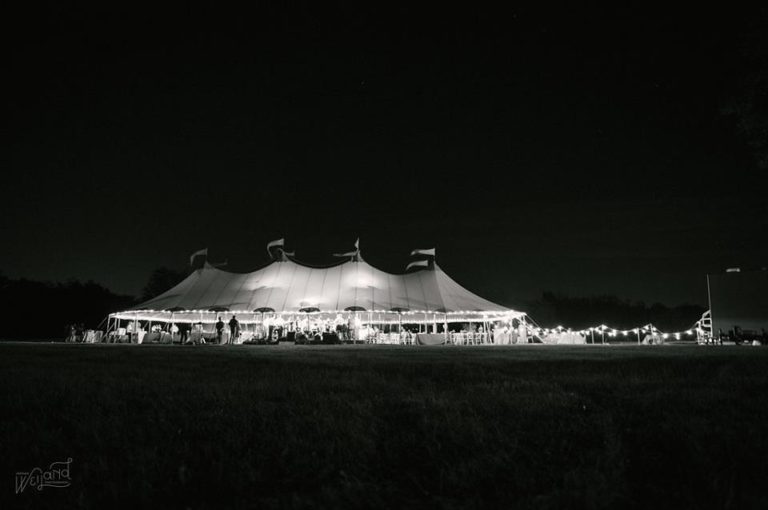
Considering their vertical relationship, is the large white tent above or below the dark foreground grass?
above

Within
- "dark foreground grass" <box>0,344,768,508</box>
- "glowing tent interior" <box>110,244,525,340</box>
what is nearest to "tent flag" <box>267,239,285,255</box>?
"glowing tent interior" <box>110,244,525,340</box>

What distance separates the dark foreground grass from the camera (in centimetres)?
149

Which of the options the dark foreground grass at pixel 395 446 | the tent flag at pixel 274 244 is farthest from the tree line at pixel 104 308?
the dark foreground grass at pixel 395 446

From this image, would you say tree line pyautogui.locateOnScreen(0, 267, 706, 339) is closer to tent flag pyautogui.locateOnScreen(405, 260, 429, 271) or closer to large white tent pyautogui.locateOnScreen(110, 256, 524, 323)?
large white tent pyautogui.locateOnScreen(110, 256, 524, 323)

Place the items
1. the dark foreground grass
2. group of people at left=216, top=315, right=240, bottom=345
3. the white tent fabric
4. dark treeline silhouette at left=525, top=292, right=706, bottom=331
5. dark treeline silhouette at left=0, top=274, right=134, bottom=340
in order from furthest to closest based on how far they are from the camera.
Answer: dark treeline silhouette at left=525, top=292, right=706, bottom=331
dark treeline silhouette at left=0, top=274, right=134, bottom=340
the white tent fabric
group of people at left=216, top=315, right=240, bottom=345
the dark foreground grass

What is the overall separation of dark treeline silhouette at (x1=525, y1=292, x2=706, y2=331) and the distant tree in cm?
3541

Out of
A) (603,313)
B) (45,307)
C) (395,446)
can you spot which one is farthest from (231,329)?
(603,313)

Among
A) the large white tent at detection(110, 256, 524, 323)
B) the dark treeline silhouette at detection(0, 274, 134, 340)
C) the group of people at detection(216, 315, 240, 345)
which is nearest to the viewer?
the group of people at detection(216, 315, 240, 345)

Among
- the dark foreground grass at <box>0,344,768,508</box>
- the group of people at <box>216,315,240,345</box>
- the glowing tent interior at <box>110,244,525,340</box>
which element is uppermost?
the glowing tent interior at <box>110,244,525,340</box>

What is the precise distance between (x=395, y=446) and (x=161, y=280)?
51.8 m

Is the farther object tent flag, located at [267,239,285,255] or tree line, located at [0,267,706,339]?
tree line, located at [0,267,706,339]

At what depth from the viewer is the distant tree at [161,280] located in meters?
48.4

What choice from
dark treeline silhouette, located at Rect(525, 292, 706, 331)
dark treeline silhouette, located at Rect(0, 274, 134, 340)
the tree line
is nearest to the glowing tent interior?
the tree line

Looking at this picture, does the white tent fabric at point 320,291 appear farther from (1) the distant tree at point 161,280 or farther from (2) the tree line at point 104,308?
(1) the distant tree at point 161,280
